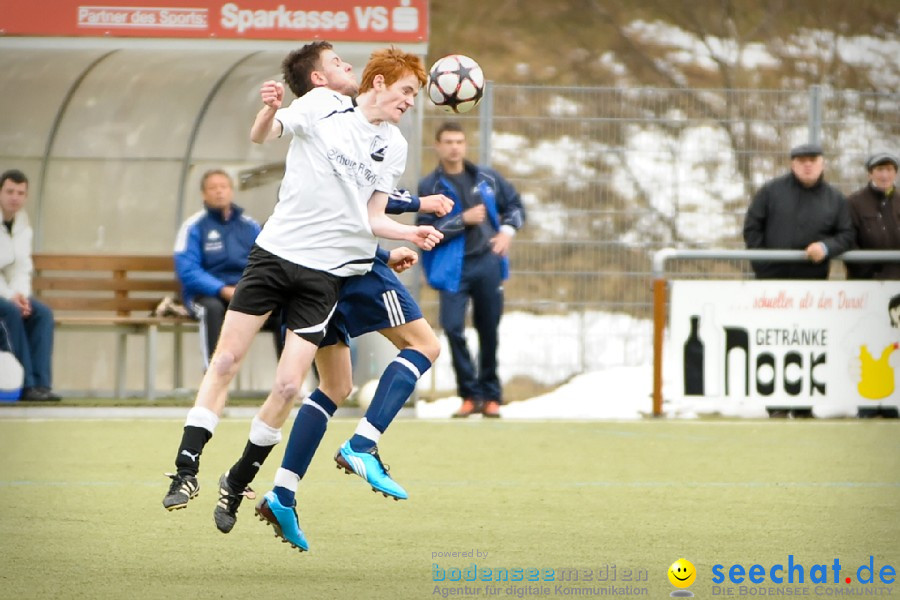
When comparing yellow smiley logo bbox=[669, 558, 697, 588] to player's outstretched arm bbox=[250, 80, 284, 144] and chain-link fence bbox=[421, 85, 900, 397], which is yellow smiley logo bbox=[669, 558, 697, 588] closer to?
player's outstretched arm bbox=[250, 80, 284, 144]

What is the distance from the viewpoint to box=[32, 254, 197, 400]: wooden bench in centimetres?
1300

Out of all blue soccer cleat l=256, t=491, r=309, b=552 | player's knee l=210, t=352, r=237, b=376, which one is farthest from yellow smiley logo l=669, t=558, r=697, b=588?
player's knee l=210, t=352, r=237, b=376

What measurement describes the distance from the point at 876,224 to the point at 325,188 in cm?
742

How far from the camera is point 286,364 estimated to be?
604cm

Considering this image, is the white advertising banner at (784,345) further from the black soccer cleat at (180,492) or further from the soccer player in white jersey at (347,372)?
the black soccer cleat at (180,492)

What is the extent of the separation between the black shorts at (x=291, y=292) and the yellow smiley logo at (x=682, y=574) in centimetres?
153

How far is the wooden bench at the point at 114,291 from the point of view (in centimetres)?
1300

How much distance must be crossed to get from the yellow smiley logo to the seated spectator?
755cm

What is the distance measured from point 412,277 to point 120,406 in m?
2.35

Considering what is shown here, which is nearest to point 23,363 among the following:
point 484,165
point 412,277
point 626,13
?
point 412,277

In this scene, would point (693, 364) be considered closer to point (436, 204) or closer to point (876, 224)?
point (876, 224)

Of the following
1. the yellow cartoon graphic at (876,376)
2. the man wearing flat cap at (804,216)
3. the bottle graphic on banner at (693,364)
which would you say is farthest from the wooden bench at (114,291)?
the yellow cartoon graphic at (876,376)

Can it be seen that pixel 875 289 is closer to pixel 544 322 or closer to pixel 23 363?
pixel 544 322

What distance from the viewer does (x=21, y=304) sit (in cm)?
1206
